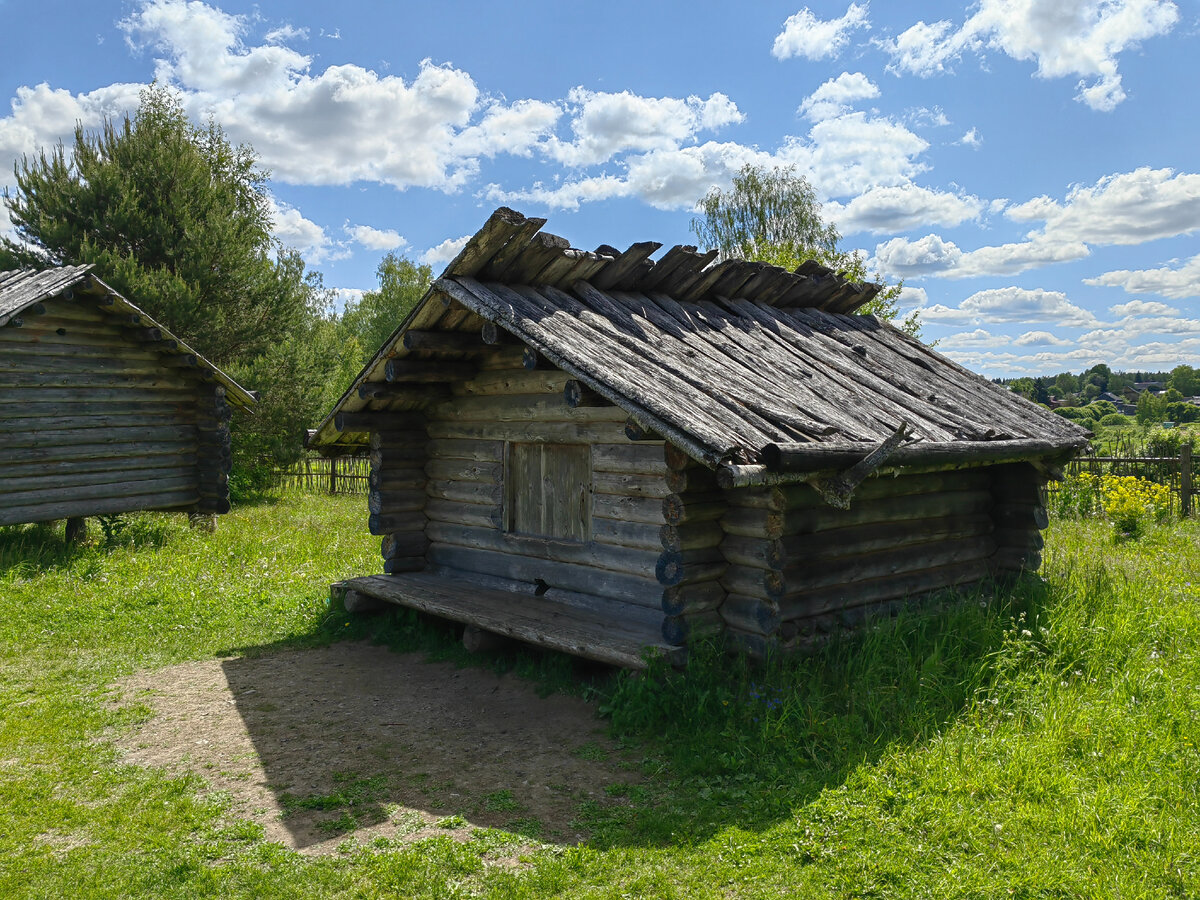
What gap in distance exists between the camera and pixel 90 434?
13.9m

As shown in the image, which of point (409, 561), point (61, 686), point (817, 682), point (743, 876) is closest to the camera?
point (743, 876)

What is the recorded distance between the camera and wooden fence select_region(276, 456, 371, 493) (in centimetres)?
2569

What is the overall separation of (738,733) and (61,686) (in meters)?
6.35

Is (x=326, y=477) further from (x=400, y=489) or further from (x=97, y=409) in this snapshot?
(x=400, y=489)

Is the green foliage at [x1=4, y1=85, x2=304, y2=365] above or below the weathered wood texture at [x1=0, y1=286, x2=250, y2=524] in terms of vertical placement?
above

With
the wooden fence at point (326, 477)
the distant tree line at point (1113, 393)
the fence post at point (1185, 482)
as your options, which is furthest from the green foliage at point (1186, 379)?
the wooden fence at point (326, 477)

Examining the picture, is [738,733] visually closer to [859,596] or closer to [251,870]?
[859,596]

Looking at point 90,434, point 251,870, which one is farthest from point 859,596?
point 90,434

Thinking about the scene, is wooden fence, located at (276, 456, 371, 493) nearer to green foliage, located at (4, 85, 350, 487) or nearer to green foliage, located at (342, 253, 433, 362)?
green foliage, located at (4, 85, 350, 487)

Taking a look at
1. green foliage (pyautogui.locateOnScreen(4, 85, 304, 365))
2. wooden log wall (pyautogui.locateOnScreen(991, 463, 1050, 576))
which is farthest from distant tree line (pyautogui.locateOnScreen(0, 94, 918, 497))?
wooden log wall (pyautogui.locateOnScreen(991, 463, 1050, 576))

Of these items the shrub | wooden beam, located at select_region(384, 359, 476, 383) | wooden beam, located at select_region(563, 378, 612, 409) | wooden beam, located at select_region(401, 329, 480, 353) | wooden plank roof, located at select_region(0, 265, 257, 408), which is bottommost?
the shrub

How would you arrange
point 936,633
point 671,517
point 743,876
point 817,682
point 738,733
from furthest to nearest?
point 936,633
point 671,517
point 817,682
point 738,733
point 743,876

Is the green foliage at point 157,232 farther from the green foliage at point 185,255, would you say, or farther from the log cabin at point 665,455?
the log cabin at point 665,455

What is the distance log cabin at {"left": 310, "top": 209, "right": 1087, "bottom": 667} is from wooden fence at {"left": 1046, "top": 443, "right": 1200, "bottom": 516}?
8452 millimetres
